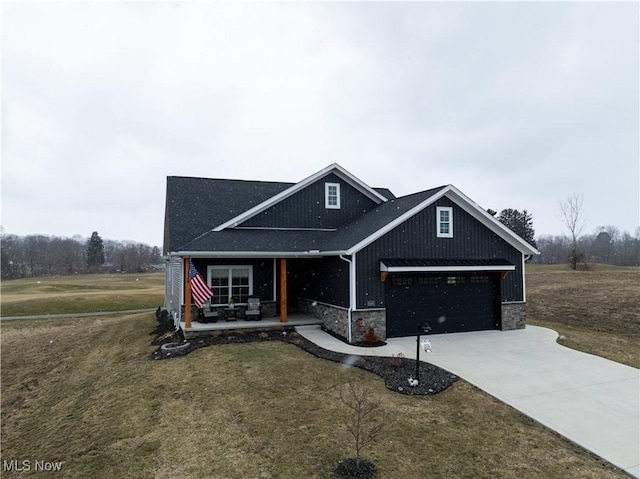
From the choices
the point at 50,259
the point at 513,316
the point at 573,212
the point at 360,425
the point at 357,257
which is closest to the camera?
the point at 360,425

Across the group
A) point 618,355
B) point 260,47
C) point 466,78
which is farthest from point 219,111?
point 618,355

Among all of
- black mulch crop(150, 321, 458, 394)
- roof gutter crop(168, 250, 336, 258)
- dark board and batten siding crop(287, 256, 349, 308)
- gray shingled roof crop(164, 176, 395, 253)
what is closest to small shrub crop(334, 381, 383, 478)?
black mulch crop(150, 321, 458, 394)

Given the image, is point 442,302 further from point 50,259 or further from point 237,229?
point 50,259

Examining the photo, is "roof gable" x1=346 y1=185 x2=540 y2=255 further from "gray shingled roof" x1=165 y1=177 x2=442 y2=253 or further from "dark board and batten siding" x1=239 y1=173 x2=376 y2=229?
"dark board and batten siding" x1=239 y1=173 x2=376 y2=229

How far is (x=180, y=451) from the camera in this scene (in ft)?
19.0

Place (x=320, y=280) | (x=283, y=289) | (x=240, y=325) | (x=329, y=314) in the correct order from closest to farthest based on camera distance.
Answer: (x=240, y=325)
(x=329, y=314)
(x=283, y=289)
(x=320, y=280)

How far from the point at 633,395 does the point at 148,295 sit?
33.8 meters

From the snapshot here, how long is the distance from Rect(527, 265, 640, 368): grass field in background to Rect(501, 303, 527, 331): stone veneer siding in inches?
58.8

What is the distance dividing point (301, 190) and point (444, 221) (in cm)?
660

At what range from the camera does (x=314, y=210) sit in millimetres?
16938

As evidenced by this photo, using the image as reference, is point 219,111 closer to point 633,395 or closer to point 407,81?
point 407,81

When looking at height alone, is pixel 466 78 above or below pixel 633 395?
above

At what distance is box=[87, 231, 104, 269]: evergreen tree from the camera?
81.8 meters

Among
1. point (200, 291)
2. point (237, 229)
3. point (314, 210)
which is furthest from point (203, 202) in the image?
point (200, 291)
